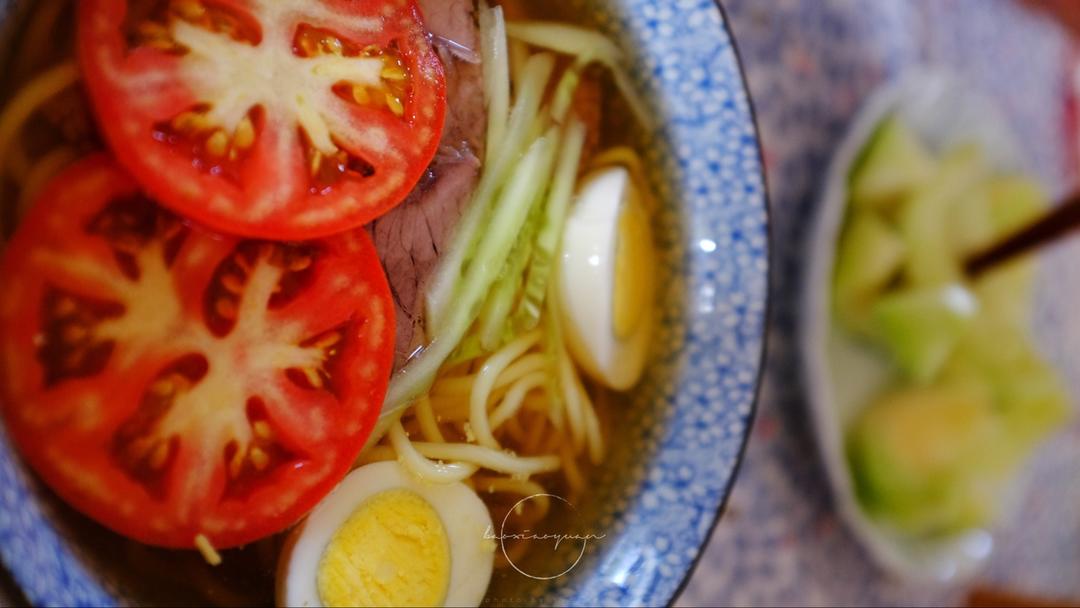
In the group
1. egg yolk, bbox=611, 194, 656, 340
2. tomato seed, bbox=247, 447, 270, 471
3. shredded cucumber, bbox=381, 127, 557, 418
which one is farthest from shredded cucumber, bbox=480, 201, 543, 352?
tomato seed, bbox=247, 447, 270, 471

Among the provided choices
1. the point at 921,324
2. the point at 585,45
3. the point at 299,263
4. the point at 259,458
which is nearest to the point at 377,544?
the point at 259,458

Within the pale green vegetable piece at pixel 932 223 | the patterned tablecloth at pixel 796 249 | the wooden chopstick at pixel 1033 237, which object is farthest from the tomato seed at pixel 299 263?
the wooden chopstick at pixel 1033 237

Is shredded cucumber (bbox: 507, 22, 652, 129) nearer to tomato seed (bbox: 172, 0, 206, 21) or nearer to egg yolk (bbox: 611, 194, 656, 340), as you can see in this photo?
egg yolk (bbox: 611, 194, 656, 340)

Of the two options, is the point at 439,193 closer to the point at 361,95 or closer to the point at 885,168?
the point at 361,95

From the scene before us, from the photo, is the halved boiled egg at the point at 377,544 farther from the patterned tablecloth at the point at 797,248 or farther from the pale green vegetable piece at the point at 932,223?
the pale green vegetable piece at the point at 932,223

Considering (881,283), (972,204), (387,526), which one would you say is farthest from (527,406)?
(972,204)

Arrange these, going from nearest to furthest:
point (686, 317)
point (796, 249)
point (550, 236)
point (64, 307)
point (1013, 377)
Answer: point (64, 307), point (550, 236), point (686, 317), point (796, 249), point (1013, 377)
